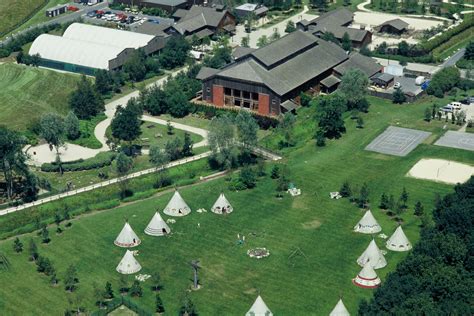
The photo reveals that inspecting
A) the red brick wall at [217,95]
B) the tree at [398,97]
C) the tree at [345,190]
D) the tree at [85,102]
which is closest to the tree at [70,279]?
the tree at [345,190]

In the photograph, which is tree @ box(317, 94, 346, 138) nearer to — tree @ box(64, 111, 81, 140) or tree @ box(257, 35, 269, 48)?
tree @ box(257, 35, 269, 48)

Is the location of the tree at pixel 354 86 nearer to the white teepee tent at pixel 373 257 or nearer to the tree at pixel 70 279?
the white teepee tent at pixel 373 257

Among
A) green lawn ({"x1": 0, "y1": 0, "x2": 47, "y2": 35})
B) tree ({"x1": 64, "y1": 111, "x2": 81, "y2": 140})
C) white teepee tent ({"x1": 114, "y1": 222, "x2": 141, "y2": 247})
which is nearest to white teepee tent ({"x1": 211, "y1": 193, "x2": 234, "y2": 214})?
white teepee tent ({"x1": 114, "y1": 222, "x2": 141, "y2": 247})

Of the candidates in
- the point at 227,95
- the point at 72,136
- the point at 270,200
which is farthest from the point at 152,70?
the point at 270,200

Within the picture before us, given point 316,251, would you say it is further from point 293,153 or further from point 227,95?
point 227,95

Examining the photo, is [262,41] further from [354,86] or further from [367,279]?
[367,279]

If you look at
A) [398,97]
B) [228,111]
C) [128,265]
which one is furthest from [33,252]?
[398,97]
